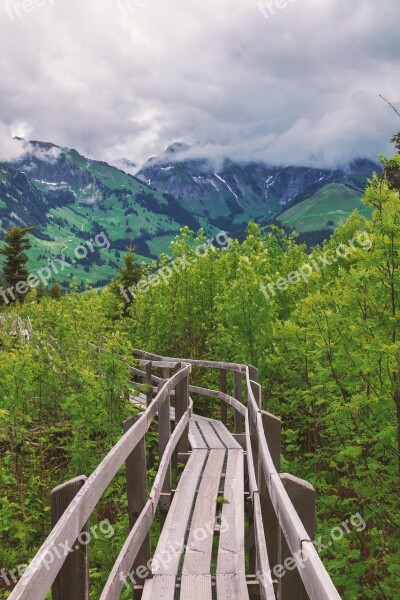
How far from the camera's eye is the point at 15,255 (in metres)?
60.0

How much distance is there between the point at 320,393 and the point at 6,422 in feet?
18.2

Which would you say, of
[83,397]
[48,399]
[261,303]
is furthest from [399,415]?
[48,399]

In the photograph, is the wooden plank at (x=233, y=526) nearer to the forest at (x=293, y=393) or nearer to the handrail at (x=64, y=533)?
the forest at (x=293, y=393)

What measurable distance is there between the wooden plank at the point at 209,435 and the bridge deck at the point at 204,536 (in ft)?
1.88

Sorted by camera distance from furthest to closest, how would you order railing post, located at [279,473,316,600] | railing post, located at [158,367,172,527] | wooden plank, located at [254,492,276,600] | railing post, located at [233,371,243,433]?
railing post, located at [233,371,243,433] < railing post, located at [158,367,172,527] < wooden plank, located at [254,492,276,600] < railing post, located at [279,473,316,600]

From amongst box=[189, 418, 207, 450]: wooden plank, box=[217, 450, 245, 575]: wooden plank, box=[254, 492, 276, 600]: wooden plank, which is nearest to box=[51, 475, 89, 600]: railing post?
box=[254, 492, 276, 600]: wooden plank

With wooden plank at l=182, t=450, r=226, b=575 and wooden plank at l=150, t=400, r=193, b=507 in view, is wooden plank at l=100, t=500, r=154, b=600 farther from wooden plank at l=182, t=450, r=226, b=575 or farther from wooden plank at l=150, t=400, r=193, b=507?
wooden plank at l=182, t=450, r=226, b=575

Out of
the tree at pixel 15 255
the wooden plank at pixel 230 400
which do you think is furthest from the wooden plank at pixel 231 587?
the tree at pixel 15 255

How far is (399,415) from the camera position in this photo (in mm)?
5789

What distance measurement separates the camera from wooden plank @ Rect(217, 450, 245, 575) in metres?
4.60

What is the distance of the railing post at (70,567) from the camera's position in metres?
2.29

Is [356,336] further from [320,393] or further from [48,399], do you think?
[48,399]

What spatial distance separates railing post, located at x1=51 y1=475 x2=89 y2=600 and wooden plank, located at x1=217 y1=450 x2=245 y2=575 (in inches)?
97.1

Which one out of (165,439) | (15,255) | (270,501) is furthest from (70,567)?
(15,255)
